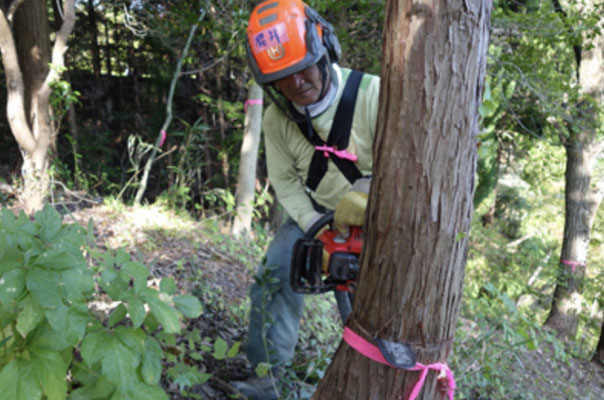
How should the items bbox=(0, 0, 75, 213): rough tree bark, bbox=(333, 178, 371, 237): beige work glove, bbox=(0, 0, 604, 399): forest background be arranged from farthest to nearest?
bbox=(0, 0, 604, 399): forest background, bbox=(0, 0, 75, 213): rough tree bark, bbox=(333, 178, 371, 237): beige work glove

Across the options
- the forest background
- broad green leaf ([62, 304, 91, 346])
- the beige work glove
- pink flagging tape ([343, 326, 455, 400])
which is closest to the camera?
broad green leaf ([62, 304, 91, 346])

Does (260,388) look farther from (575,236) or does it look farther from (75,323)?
(575,236)

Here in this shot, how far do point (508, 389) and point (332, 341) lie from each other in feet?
4.80

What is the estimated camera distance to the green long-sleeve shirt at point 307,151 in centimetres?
226

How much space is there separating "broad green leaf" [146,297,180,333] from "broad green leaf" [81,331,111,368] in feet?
0.45

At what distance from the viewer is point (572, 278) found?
7355 mm

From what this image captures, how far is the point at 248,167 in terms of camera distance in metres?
6.26

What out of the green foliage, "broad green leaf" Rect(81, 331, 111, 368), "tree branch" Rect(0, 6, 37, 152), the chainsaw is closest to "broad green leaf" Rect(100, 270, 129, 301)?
the green foliage

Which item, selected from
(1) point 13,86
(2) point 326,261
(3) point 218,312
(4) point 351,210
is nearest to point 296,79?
(4) point 351,210

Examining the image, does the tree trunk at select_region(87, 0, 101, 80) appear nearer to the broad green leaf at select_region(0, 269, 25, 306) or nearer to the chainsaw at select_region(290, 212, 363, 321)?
the chainsaw at select_region(290, 212, 363, 321)

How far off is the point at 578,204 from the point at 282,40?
294 inches

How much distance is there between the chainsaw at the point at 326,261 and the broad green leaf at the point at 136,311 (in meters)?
0.99

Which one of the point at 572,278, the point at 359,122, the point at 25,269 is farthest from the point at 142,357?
the point at 572,278

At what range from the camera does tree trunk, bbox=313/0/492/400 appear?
1.32 metres
